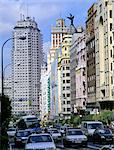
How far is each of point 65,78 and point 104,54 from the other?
63790 millimetres

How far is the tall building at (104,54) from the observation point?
314ft

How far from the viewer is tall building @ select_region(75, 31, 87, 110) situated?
418 ft

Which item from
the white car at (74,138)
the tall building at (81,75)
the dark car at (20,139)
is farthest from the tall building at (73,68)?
the white car at (74,138)

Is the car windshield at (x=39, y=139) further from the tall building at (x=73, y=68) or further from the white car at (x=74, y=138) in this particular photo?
the tall building at (x=73, y=68)

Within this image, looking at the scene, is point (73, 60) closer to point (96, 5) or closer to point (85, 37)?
point (85, 37)

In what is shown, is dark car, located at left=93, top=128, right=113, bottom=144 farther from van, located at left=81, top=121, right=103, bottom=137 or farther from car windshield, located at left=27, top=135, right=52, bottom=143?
car windshield, located at left=27, top=135, right=52, bottom=143

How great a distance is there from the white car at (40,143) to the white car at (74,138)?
13.6 metres

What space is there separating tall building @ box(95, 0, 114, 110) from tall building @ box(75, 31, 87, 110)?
69.8ft

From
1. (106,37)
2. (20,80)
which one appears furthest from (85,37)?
(20,80)

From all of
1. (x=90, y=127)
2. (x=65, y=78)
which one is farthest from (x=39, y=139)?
(x=65, y=78)

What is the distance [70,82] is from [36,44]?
2200 centimetres

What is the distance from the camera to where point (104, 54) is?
100875 mm

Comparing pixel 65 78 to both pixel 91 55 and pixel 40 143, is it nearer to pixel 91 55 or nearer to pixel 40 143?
pixel 91 55

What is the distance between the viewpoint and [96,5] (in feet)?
360
